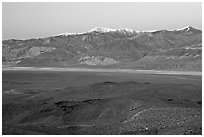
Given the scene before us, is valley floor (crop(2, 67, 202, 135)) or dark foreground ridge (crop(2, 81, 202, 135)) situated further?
dark foreground ridge (crop(2, 81, 202, 135))

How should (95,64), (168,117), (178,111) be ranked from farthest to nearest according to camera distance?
(95,64)
(178,111)
(168,117)

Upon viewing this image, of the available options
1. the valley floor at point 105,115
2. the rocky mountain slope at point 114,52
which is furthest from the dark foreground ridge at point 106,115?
the rocky mountain slope at point 114,52

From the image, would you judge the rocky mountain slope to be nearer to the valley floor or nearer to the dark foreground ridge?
the valley floor

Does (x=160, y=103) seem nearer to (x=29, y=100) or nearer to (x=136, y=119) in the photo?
(x=136, y=119)

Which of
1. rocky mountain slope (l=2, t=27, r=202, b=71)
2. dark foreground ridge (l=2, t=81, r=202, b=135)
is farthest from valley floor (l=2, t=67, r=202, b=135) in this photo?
rocky mountain slope (l=2, t=27, r=202, b=71)

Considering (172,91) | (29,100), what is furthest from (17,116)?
(172,91)

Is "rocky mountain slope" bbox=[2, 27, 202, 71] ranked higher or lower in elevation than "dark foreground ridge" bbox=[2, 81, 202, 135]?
lower

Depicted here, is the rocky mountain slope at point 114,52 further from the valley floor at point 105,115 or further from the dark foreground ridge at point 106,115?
the dark foreground ridge at point 106,115
